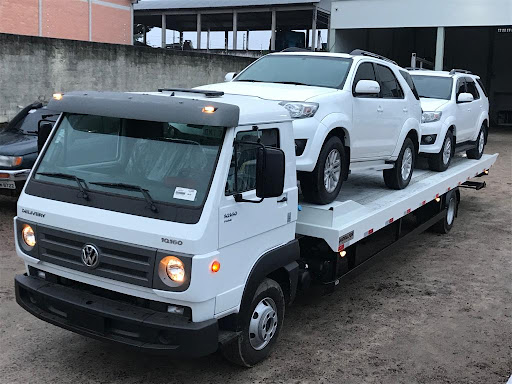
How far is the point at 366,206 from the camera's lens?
245 inches

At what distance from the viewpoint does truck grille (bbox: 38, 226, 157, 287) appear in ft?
12.8

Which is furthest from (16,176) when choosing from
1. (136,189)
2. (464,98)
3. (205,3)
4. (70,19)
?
(205,3)

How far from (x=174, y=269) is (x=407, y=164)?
Result: 468 cm

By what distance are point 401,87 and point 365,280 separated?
254cm

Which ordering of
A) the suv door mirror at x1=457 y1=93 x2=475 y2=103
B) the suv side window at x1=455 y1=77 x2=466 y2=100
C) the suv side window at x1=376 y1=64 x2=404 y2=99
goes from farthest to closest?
the suv side window at x1=455 y1=77 x2=466 y2=100, the suv door mirror at x1=457 y1=93 x2=475 y2=103, the suv side window at x1=376 y1=64 x2=404 y2=99

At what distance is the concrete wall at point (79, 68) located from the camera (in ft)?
46.9

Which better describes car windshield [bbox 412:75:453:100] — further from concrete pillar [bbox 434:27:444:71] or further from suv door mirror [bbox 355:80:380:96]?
concrete pillar [bbox 434:27:444:71]

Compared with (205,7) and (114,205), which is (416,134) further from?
(205,7)

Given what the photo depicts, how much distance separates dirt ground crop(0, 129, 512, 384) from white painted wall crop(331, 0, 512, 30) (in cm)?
1953

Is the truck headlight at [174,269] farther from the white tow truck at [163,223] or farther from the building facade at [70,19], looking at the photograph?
the building facade at [70,19]

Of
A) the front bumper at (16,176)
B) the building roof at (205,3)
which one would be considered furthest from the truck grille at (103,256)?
the building roof at (205,3)

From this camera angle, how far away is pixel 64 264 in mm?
4180

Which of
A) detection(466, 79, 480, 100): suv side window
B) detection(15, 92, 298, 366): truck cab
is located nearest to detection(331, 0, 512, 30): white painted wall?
detection(466, 79, 480, 100): suv side window

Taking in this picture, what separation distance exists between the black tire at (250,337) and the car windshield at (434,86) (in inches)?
273
